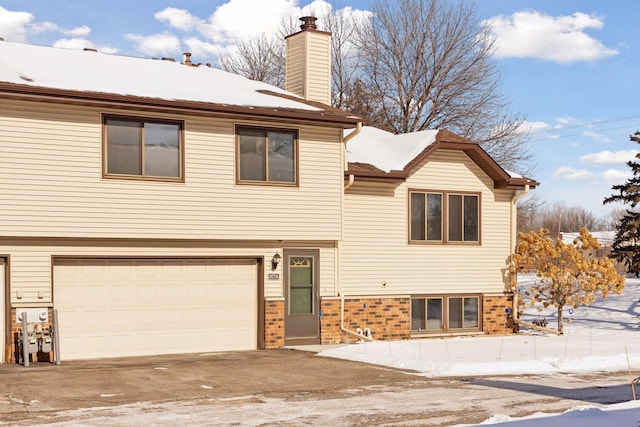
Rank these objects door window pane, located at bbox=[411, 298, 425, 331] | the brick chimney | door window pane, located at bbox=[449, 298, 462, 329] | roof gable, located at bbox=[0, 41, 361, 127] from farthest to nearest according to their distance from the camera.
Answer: door window pane, located at bbox=[449, 298, 462, 329]
the brick chimney
door window pane, located at bbox=[411, 298, 425, 331]
roof gable, located at bbox=[0, 41, 361, 127]

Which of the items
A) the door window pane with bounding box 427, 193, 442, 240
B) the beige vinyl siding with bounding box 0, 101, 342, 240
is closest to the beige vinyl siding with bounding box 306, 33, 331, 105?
the beige vinyl siding with bounding box 0, 101, 342, 240

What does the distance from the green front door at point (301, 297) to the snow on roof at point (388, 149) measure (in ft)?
10.0

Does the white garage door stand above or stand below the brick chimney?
below

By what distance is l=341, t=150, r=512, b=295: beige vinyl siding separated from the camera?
22328 mm

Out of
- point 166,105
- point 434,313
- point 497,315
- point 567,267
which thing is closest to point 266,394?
point 166,105

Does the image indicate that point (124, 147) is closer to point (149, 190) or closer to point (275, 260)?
point (149, 190)

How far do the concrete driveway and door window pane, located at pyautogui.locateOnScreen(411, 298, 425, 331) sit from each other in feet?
20.2

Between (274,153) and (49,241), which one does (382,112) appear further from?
(49,241)

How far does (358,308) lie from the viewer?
73.1 feet

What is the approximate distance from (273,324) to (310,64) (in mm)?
7314

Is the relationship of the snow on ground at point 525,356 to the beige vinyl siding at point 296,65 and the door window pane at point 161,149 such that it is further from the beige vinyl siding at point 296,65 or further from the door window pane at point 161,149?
the beige vinyl siding at point 296,65

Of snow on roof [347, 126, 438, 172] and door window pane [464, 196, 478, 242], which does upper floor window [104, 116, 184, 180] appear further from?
door window pane [464, 196, 478, 242]

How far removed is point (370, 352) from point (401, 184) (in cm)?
550

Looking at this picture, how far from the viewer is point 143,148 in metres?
18.7
